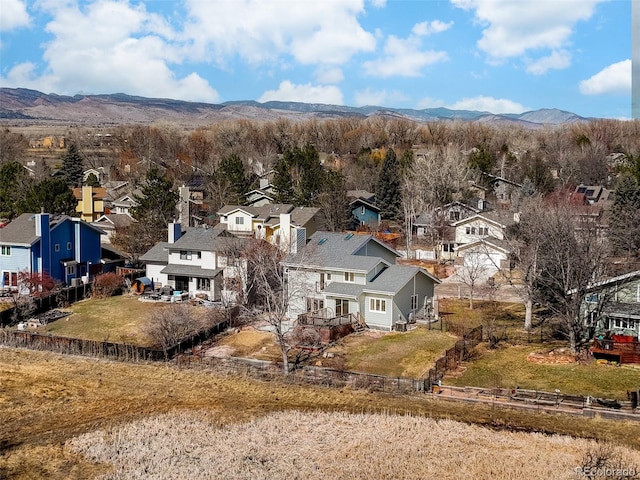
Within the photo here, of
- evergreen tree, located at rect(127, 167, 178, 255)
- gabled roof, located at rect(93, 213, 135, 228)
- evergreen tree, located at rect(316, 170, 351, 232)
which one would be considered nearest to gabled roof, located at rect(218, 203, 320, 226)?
evergreen tree, located at rect(316, 170, 351, 232)

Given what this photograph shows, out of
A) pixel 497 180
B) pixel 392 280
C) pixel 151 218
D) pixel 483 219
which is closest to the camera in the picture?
pixel 392 280

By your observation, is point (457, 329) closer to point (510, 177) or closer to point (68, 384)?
point (68, 384)

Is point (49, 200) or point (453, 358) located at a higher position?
point (49, 200)

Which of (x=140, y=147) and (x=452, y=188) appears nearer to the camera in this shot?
(x=452, y=188)

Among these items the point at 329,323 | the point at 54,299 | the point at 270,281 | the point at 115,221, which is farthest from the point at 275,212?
the point at 329,323

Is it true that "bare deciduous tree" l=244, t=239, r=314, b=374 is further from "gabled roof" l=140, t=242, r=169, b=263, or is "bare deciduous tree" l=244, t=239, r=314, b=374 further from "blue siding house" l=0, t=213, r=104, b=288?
"blue siding house" l=0, t=213, r=104, b=288

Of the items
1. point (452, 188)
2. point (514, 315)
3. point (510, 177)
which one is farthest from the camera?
point (510, 177)

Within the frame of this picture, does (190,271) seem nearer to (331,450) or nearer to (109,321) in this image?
(109,321)

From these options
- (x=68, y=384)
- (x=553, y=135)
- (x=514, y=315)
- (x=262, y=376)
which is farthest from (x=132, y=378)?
(x=553, y=135)
